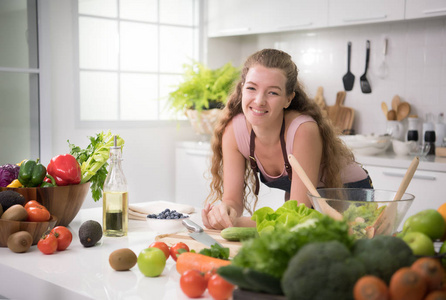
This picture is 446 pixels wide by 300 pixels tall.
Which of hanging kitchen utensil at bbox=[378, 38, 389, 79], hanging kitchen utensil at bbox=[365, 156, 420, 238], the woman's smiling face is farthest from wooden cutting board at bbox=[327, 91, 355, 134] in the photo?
hanging kitchen utensil at bbox=[365, 156, 420, 238]

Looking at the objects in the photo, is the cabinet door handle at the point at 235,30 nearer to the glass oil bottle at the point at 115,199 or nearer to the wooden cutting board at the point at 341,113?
the wooden cutting board at the point at 341,113

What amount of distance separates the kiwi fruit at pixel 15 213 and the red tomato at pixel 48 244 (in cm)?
10

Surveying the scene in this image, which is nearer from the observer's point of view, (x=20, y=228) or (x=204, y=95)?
(x=20, y=228)

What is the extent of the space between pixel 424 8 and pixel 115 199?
8.16 feet

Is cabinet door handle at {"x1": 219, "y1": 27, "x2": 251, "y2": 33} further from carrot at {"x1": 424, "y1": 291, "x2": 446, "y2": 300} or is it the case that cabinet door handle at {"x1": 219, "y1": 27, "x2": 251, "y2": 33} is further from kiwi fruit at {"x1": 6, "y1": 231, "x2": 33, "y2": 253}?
carrot at {"x1": 424, "y1": 291, "x2": 446, "y2": 300}

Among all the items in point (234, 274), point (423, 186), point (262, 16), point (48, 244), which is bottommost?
point (423, 186)

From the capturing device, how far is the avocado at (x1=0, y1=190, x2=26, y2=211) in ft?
5.03

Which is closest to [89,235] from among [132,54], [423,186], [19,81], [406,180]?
[406,180]

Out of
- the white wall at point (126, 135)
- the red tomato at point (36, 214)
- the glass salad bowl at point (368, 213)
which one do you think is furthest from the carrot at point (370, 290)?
the white wall at point (126, 135)

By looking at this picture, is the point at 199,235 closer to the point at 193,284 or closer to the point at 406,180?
the point at 193,284

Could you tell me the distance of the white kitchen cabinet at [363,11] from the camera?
3.44 m

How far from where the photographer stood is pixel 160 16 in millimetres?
4594

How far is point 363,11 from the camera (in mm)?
3600

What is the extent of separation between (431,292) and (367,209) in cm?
44
